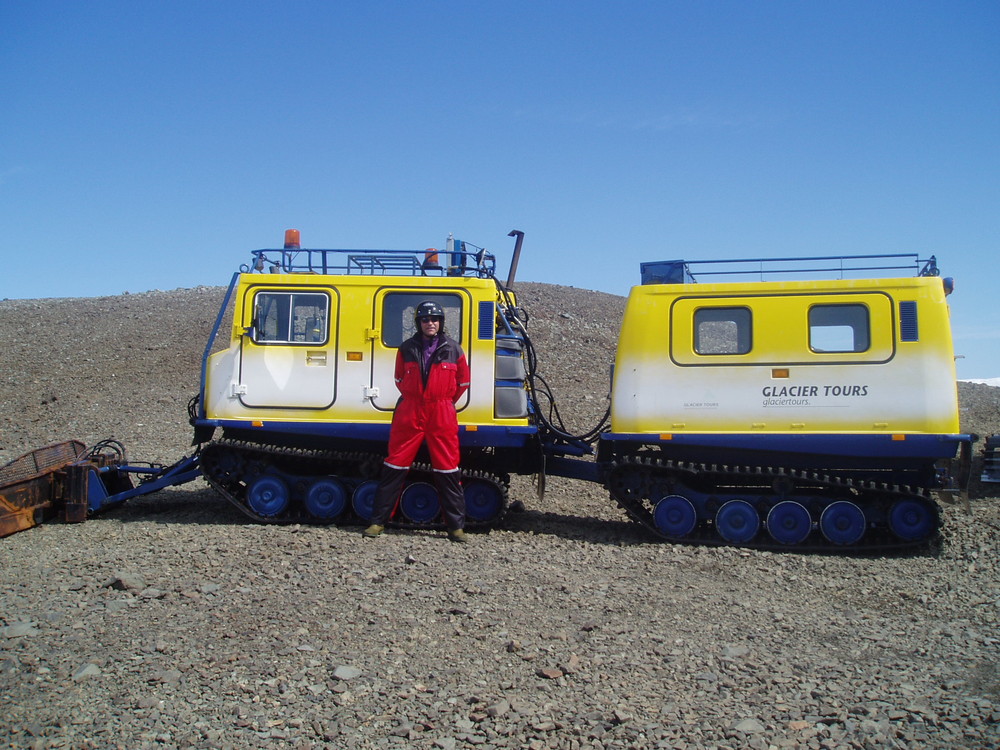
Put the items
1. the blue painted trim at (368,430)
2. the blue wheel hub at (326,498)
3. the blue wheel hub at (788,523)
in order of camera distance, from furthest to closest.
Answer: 1. the blue wheel hub at (326,498)
2. the blue painted trim at (368,430)
3. the blue wheel hub at (788,523)

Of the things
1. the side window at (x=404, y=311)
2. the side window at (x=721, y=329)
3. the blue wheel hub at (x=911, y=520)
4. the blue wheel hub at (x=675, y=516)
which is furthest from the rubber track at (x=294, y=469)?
the blue wheel hub at (x=911, y=520)

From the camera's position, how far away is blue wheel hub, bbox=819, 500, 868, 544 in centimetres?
845

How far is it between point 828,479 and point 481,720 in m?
5.42

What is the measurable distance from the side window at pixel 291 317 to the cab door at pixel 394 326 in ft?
1.99

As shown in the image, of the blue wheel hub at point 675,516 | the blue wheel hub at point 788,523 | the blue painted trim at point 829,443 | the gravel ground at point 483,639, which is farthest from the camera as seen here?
the blue wheel hub at point 675,516

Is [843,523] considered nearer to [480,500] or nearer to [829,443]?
[829,443]

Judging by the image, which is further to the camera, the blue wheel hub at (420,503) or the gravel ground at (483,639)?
the blue wheel hub at (420,503)

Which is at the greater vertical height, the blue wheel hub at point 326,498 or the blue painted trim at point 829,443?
the blue painted trim at point 829,443

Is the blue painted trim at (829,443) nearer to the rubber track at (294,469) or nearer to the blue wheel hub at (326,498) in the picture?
the rubber track at (294,469)

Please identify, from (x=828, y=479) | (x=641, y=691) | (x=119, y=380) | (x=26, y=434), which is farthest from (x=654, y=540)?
(x=119, y=380)

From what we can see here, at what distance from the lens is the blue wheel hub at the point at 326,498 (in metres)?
9.09

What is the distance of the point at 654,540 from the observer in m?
8.98

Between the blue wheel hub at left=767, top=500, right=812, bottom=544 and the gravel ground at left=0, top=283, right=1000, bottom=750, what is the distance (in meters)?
0.40

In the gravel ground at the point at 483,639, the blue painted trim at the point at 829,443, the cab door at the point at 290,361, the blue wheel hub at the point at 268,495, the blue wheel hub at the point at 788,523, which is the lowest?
the gravel ground at the point at 483,639
